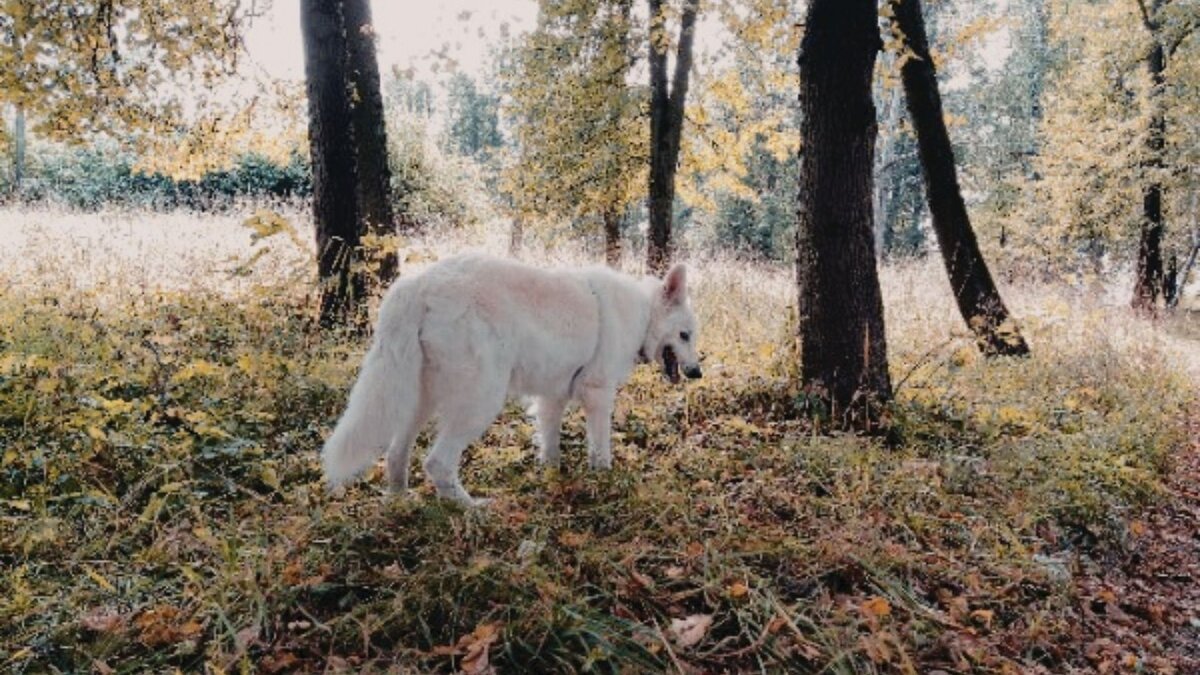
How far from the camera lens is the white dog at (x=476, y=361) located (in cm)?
337

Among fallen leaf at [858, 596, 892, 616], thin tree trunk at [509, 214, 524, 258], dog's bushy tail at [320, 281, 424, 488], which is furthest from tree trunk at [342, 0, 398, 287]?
fallen leaf at [858, 596, 892, 616]

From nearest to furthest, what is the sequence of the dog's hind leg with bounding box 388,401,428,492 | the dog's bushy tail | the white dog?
the dog's bushy tail < the white dog < the dog's hind leg with bounding box 388,401,428,492

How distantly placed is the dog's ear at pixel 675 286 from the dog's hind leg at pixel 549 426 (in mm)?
976

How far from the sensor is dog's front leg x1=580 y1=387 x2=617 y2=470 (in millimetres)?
4367

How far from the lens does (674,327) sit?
15.9 ft

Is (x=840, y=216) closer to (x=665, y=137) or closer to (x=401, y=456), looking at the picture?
(x=401, y=456)

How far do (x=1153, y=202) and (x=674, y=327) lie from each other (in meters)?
19.3

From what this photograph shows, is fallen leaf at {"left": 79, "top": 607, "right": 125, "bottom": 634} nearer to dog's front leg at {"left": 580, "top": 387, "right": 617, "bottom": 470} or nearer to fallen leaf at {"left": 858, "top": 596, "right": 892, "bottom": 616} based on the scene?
dog's front leg at {"left": 580, "top": 387, "right": 617, "bottom": 470}

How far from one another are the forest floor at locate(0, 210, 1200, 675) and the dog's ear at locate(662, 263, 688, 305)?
90cm

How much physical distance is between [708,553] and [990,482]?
232 cm

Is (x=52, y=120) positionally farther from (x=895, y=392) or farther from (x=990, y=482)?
(x=990, y=482)

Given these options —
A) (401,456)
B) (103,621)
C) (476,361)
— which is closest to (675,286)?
(476,361)

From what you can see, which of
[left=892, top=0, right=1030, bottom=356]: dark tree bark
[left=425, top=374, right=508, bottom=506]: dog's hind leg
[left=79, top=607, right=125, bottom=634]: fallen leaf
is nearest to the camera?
[left=79, top=607, right=125, bottom=634]: fallen leaf

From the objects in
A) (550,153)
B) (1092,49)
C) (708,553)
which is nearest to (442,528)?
(708,553)
